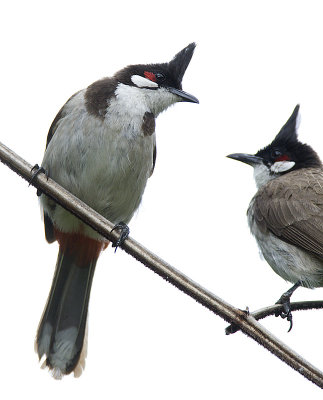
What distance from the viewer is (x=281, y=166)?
4656 millimetres

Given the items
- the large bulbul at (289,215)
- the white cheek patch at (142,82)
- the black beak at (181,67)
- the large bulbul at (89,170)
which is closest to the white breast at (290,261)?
the large bulbul at (289,215)

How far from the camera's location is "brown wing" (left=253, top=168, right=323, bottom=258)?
3637mm

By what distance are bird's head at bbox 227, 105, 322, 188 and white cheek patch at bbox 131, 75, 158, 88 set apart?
2.95 feet

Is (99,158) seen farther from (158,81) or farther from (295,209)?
(295,209)

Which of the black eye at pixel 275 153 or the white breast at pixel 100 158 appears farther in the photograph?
the black eye at pixel 275 153

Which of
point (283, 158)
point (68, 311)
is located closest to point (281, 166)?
point (283, 158)

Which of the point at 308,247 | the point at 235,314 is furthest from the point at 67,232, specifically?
the point at 235,314

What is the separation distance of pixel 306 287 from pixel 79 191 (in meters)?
1.31

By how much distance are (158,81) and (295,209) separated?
3.64 feet

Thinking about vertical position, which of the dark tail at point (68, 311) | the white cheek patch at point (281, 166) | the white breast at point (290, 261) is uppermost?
the white cheek patch at point (281, 166)

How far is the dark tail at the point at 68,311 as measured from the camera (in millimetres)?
3643

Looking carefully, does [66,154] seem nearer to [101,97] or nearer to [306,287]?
[101,97]

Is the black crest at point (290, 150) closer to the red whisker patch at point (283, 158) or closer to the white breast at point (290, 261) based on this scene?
the red whisker patch at point (283, 158)

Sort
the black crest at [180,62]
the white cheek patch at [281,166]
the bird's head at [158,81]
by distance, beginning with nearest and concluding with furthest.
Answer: the bird's head at [158,81] → the black crest at [180,62] → the white cheek patch at [281,166]
